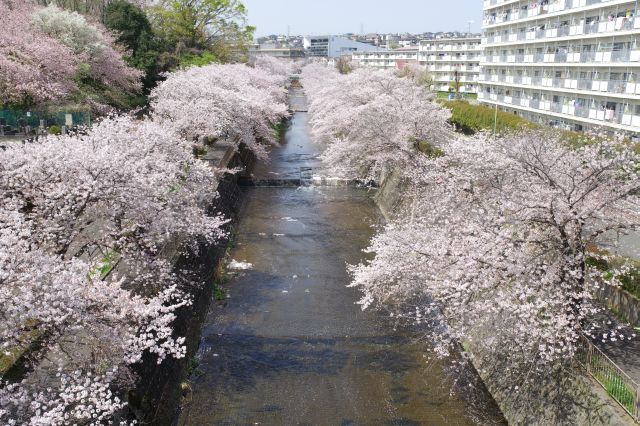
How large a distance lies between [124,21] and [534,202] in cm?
3629

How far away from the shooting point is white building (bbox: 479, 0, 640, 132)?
94.3 ft

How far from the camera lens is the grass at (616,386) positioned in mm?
8227

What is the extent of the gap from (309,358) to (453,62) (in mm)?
73177

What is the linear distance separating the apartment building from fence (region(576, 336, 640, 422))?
220 ft

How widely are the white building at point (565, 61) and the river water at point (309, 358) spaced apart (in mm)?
19502

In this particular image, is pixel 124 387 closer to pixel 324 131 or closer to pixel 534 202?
pixel 534 202

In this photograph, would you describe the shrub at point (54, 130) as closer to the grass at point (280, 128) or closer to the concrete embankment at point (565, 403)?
the concrete embankment at point (565, 403)

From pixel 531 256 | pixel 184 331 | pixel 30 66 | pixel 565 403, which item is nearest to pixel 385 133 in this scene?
pixel 184 331

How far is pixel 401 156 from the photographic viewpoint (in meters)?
24.0

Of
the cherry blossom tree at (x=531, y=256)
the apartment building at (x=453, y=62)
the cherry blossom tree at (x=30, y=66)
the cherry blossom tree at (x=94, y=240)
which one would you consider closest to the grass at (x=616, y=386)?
the cherry blossom tree at (x=531, y=256)

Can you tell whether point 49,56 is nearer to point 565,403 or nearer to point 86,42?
point 86,42

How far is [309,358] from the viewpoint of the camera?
43.7 feet

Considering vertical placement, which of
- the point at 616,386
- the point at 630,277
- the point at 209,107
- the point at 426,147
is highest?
the point at 209,107

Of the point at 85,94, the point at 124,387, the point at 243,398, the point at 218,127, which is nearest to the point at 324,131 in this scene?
the point at 218,127
